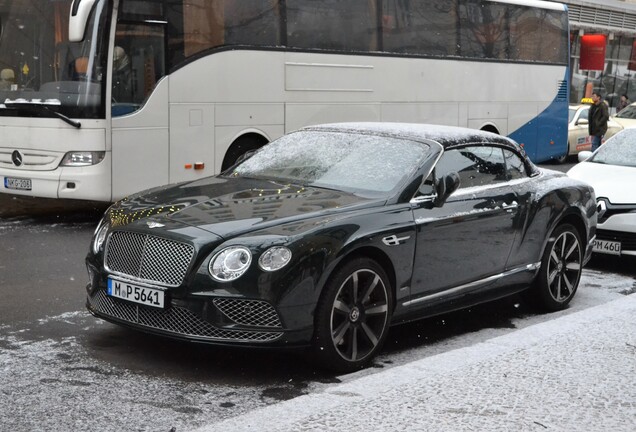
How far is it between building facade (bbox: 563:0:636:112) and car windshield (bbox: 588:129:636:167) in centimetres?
2766

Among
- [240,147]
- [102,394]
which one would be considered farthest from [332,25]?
[102,394]

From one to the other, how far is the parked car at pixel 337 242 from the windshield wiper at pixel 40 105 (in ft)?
16.4

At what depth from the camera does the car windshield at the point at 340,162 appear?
710cm

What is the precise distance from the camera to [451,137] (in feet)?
25.3

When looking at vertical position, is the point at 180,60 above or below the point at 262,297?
above

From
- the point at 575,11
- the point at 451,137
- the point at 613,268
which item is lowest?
the point at 613,268

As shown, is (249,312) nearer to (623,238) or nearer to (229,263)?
(229,263)

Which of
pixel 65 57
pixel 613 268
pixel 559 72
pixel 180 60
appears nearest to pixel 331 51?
pixel 180 60

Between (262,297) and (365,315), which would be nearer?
(262,297)

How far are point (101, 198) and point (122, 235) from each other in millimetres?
6403

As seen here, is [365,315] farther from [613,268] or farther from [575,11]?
[575,11]

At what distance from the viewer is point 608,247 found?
10.4 meters

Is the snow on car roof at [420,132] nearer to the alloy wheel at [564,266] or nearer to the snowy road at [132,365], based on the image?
the alloy wheel at [564,266]

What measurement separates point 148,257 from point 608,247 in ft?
18.8
